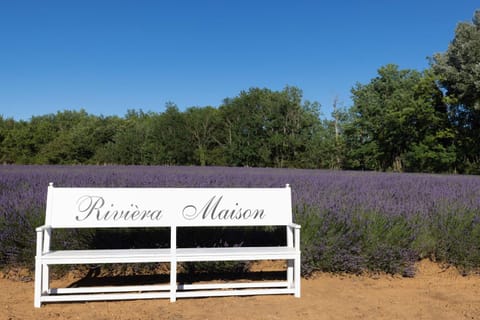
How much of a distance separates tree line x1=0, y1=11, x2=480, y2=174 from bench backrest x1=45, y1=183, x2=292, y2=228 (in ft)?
87.3

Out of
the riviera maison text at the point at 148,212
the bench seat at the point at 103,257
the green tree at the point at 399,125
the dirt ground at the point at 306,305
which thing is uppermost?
the green tree at the point at 399,125

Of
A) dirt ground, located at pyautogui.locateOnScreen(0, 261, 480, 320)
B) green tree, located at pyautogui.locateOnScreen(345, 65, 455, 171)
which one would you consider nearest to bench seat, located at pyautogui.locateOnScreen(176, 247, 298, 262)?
dirt ground, located at pyautogui.locateOnScreen(0, 261, 480, 320)

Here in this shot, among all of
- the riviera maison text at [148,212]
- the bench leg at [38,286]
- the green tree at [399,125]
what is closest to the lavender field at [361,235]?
the riviera maison text at [148,212]

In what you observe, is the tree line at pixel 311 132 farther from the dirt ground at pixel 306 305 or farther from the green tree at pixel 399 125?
the dirt ground at pixel 306 305

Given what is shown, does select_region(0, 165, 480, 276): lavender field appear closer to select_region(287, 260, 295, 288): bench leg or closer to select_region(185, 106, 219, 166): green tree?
select_region(287, 260, 295, 288): bench leg

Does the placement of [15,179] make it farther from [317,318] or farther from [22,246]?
[317,318]

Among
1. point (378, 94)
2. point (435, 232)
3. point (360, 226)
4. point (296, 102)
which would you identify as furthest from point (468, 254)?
point (296, 102)

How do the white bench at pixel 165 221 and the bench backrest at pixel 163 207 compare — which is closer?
the white bench at pixel 165 221

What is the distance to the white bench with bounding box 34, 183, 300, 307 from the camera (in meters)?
3.38

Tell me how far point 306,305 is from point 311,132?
44.4 m

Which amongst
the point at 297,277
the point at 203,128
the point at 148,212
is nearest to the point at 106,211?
the point at 148,212

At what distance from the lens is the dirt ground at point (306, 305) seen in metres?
3.17

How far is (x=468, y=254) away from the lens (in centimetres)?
446

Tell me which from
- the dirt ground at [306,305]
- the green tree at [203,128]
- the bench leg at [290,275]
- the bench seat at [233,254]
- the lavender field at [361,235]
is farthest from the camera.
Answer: the green tree at [203,128]
